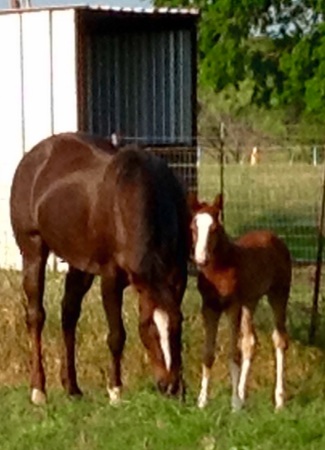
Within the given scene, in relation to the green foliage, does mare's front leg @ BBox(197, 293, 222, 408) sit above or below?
below

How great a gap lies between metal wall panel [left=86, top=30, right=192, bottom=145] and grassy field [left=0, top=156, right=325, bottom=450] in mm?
1236

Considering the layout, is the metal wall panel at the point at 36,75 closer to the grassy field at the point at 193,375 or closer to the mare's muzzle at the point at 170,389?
the grassy field at the point at 193,375

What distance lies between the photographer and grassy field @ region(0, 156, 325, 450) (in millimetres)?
9109

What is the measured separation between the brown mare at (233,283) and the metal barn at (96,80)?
21.8ft

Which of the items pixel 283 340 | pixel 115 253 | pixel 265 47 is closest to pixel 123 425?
pixel 115 253

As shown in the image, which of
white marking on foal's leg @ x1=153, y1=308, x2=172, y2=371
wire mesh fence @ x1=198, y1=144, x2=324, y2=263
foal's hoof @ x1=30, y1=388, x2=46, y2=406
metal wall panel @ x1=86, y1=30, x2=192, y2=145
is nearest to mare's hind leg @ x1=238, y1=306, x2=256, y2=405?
white marking on foal's leg @ x1=153, y1=308, x2=172, y2=371

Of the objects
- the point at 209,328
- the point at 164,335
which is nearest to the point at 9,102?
the point at 209,328

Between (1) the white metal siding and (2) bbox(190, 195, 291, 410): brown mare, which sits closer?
(2) bbox(190, 195, 291, 410): brown mare

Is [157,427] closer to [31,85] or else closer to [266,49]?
[31,85]

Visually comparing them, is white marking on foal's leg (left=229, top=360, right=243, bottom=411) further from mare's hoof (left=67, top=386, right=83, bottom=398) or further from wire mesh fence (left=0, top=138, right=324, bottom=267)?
wire mesh fence (left=0, top=138, right=324, bottom=267)

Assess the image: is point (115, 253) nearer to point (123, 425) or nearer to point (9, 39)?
point (123, 425)

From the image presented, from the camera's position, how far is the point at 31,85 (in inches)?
779

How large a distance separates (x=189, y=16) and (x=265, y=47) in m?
14.0

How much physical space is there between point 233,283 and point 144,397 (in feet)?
4.26
